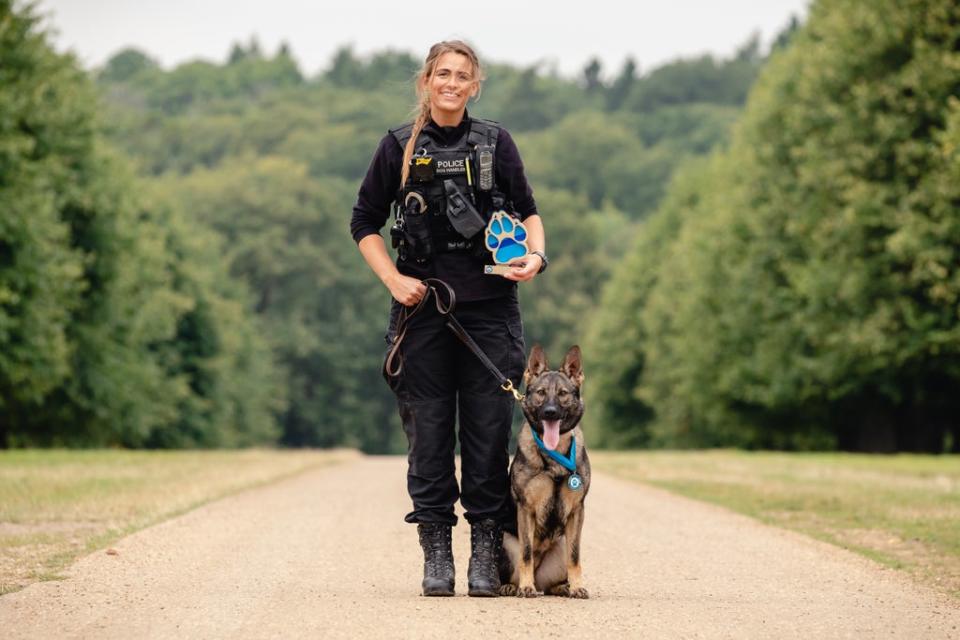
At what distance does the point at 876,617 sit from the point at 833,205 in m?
27.2

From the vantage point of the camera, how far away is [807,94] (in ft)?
112

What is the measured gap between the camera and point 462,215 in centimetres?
766

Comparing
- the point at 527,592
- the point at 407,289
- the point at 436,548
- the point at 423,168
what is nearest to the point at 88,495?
the point at 436,548

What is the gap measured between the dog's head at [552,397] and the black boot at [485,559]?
0.64 meters

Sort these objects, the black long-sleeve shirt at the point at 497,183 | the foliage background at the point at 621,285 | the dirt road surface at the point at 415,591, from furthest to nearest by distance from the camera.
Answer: the foliage background at the point at 621,285
the black long-sleeve shirt at the point at 497,183
the dirt road surface at the point at 415,591

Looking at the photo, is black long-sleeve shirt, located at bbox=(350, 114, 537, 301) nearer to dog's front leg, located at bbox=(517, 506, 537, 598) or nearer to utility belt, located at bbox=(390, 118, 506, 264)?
utility belt, located at bbox=(390, 118, 506, 264)

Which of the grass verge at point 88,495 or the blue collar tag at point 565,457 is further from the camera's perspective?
the grass verge at point 88,495

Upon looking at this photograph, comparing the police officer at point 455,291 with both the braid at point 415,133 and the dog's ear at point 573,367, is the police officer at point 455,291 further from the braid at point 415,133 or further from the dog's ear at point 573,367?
the dog's ear at point 573,367

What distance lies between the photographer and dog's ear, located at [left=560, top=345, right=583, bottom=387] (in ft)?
25.1

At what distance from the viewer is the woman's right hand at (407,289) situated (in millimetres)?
7715

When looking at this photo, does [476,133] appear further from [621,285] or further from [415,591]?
[621,285]

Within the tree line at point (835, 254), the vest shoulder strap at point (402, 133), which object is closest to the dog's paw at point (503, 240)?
the vest shoulder strap at point (402, 133)

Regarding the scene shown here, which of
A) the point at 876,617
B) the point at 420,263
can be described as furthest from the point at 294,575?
the point at 876,617

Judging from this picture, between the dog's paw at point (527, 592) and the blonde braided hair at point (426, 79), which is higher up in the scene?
the blonde braided hair at point (426, 79)
